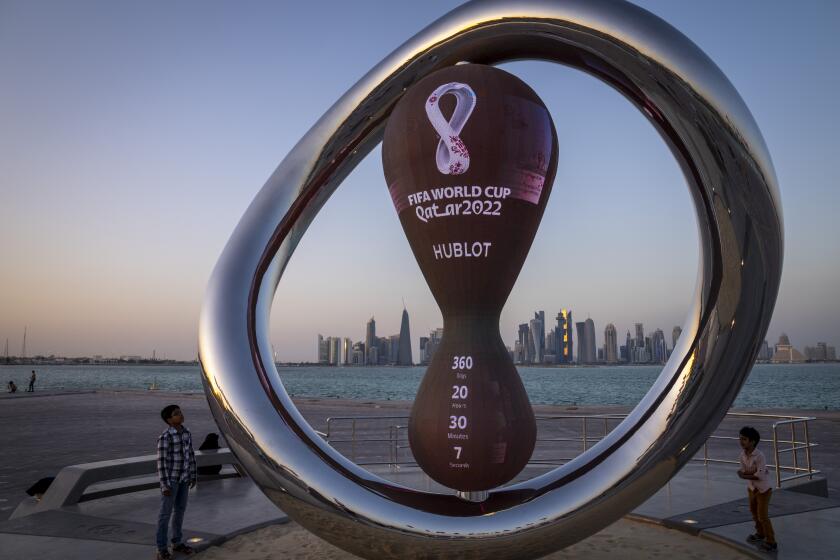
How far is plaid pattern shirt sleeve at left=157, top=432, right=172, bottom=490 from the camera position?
7172 mm

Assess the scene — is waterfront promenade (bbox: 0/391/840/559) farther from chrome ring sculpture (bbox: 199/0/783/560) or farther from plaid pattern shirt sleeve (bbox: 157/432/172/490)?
chrome ring sculpture (bbox: 199/0/783/560)

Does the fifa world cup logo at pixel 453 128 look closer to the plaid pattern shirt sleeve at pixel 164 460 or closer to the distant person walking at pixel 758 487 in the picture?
the plaid pattern shirt sleeve at pixel 164 460

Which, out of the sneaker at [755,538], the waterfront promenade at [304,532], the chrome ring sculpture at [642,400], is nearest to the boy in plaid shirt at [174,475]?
the waterfront promenade at [304,532]

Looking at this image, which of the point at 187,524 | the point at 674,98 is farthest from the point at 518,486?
the point at 187,524

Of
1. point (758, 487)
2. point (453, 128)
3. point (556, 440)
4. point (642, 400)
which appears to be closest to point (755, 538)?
point (758, 487)

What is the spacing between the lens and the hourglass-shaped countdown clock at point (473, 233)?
17.3 ft

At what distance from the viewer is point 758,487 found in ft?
24.5

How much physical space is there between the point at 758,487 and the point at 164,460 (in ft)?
22.7

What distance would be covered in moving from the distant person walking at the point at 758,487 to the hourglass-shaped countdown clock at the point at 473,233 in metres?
3.55

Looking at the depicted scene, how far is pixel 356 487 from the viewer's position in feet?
17.4

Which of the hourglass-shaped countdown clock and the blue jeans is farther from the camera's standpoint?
the blue jeans

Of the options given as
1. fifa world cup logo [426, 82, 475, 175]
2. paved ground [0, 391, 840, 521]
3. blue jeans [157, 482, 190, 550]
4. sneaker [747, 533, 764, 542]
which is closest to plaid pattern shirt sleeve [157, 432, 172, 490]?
blue jeans [157, 482, 190, 550]

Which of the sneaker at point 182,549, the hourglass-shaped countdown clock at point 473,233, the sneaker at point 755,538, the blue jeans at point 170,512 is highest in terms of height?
the hourglass-shaped countdown clock at point 473,233

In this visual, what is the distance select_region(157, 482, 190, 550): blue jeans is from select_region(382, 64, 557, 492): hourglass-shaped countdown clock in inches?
133
